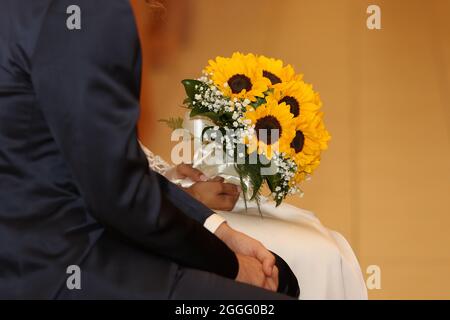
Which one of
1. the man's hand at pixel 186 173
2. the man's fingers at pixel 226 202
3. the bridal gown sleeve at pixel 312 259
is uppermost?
the man's hand at pixel 186 173

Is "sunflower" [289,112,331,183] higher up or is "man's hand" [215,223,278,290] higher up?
"sunflower" [289,112,331,183]

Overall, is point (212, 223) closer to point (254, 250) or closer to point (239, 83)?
point (254, 250)

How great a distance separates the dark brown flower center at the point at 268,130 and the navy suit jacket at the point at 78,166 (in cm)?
60

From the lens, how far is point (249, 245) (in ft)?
3.72

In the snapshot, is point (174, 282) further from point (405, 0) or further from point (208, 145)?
point (405, 0)

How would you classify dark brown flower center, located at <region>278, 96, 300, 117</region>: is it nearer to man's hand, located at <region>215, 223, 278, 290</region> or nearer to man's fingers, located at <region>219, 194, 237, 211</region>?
man's fingers, located at <region>219, 194, 237, 211</region>

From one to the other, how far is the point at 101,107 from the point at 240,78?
30.3 inches

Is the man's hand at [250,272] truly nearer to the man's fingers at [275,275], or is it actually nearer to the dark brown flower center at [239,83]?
the man's fingers at [275,275]

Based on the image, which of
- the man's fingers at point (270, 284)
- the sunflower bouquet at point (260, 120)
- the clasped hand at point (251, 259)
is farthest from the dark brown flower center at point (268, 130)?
the man's fingers at point (270, 284)

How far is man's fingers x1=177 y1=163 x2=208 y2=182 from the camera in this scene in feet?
5.58

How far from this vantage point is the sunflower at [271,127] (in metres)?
1.50

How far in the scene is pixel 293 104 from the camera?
1.56 meters

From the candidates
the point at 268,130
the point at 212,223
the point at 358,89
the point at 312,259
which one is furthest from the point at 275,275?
the point at 358,89

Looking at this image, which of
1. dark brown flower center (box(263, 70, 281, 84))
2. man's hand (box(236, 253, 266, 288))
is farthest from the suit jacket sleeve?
dark brown flower center (box(263, 70, 281, 84))
